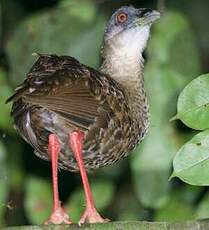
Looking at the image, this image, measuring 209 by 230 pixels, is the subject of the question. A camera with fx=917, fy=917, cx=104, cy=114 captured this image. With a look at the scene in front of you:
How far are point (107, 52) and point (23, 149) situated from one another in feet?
4.22

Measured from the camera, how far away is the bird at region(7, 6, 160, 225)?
4.01 meters

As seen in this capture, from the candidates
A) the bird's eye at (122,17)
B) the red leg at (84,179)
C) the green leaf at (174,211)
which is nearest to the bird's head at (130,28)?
the bird's eye at (122,17)

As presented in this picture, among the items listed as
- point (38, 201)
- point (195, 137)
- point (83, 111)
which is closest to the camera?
point (195, 137)

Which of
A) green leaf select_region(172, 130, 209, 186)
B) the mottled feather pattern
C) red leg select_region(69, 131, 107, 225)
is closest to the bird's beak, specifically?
the mottled feather pattern

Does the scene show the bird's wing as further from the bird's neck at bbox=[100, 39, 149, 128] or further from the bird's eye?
the bird's eye

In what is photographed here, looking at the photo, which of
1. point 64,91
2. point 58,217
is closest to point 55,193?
point 58,217

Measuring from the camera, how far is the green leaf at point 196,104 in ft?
11.6

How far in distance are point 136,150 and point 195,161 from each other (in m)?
1.38

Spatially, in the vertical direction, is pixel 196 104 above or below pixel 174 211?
above

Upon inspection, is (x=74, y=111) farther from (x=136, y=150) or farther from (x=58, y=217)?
(x=136, y=150)

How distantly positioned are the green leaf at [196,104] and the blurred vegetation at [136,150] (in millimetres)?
1081

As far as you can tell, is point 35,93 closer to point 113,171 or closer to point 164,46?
point 164,46

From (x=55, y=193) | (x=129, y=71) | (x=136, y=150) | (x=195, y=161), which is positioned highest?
(x=195, y=161)

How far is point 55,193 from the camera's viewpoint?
4.32 m
